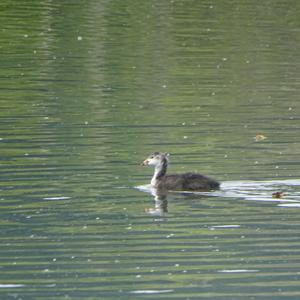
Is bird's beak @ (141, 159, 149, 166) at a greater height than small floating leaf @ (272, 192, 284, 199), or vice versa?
small floating leaf @ (272, 192, 284, 199)

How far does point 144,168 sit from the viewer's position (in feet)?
58.9

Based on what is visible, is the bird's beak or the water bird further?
the bird's beak

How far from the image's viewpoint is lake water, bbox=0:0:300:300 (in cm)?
1195

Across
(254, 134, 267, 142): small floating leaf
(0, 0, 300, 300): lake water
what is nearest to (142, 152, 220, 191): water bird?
(0, 0, 300, 300): lake water

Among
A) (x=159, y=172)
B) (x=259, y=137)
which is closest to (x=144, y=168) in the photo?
(x=159, y=172)

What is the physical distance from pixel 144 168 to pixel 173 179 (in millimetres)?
1723

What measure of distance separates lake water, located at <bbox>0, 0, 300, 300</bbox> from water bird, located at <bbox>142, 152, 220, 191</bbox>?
133mm

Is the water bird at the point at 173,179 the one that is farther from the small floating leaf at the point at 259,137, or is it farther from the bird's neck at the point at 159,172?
the small floating leaf at the point at 259,137

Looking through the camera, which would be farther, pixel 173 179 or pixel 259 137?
pixel 259 137

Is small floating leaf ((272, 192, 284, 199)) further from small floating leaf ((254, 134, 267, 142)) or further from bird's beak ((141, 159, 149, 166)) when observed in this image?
small floating leaf ((254, 134, 267, 142))

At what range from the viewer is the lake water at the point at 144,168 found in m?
11.9

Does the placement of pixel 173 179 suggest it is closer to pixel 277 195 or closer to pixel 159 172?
pixel 159 172

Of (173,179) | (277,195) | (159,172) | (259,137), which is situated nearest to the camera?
(277,195)

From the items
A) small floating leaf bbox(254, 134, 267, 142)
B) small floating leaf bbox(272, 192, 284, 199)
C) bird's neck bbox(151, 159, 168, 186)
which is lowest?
small floating leaf bbox(254, 134, 267, 142)
